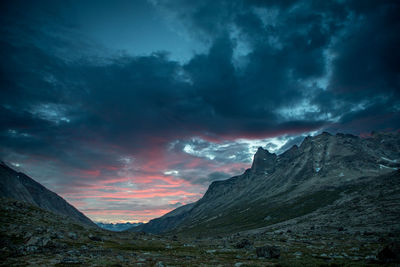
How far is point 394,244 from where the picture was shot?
84.2 ft

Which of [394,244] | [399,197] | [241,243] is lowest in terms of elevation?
[241,243]

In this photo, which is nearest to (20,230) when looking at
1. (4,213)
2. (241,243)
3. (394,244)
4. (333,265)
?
(4,213)

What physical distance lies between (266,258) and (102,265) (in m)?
22.5

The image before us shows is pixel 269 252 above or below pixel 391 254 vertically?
below

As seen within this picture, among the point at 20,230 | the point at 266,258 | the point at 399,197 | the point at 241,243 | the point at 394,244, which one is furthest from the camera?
the point at 399,197

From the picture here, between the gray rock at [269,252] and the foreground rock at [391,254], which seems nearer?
the foreground rock at [391,254]

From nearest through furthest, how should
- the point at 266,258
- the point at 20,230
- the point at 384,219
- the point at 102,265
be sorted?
the point at 102,265 → the point at 266,258 → the point at 20,230 → the point at 384,219

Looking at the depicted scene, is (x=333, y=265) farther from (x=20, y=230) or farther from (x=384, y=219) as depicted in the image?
(x=384, y=219)

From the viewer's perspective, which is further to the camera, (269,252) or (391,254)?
(269,252)

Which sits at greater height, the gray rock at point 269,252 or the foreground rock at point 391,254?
the foreground rock at point 391,254

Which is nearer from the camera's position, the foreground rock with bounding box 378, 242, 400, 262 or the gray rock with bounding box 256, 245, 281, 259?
the foreground rock with bounding box 378, 242, 400, 262

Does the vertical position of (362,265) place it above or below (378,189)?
below

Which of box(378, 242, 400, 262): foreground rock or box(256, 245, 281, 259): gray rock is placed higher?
box(378, 242, 400, 262): foreground rock

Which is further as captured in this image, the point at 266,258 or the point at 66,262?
the point at 266,258
